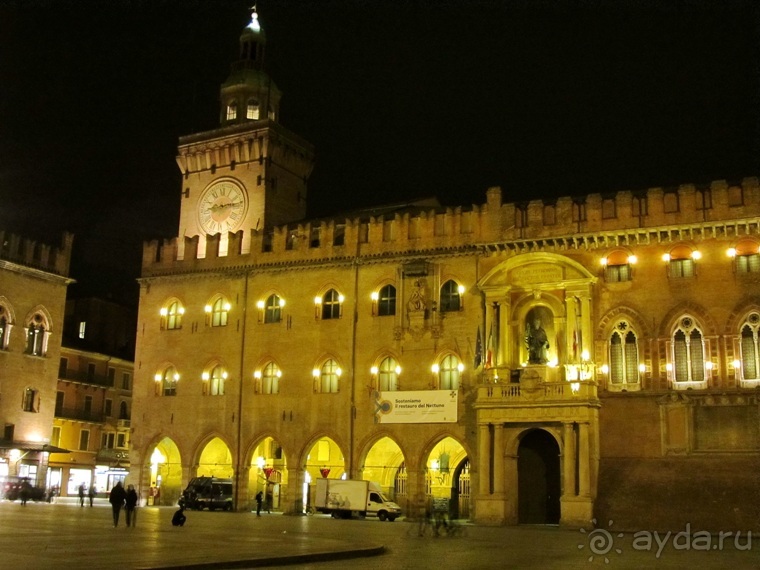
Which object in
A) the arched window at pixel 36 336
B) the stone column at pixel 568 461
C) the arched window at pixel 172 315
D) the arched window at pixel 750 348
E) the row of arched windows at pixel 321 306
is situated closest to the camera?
the arched window at pixel 750 348

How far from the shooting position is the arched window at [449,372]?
43906 millimetres

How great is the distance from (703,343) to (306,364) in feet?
63.6

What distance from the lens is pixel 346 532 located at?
31.2 m

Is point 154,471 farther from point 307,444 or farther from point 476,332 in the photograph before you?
point 476,332

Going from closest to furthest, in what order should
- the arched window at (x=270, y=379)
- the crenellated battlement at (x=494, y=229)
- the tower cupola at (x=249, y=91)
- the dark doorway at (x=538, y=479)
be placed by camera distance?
the crenellated battlement at (x=494, y=229) < the dark doorway at (x=538, y=479) < the arched window at (x=270, y=379) < the tower cupola at (x=249, y=91)

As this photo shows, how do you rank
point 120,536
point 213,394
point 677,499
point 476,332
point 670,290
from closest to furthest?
point 120,536 → point 677,499 → point 670,290 → point 476,332 → point 213,394

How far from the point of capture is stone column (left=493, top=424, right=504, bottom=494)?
40.1 metres

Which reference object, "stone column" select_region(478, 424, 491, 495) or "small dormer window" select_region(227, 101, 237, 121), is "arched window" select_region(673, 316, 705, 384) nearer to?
"stone column" select_region(478, 424, 491, 495)

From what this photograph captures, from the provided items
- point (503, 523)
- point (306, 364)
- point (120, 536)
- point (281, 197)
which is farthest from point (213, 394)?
point (120, 536)

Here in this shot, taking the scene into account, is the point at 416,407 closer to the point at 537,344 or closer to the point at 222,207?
the point at 537,344

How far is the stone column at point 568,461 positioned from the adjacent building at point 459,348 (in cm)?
12

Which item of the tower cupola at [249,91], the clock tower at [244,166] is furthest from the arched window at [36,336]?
the tower cupola at [249,91]

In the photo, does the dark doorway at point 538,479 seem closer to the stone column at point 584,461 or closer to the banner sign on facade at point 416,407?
the stone column at point 584,461

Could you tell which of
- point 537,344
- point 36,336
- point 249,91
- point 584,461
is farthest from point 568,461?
point 36,336
